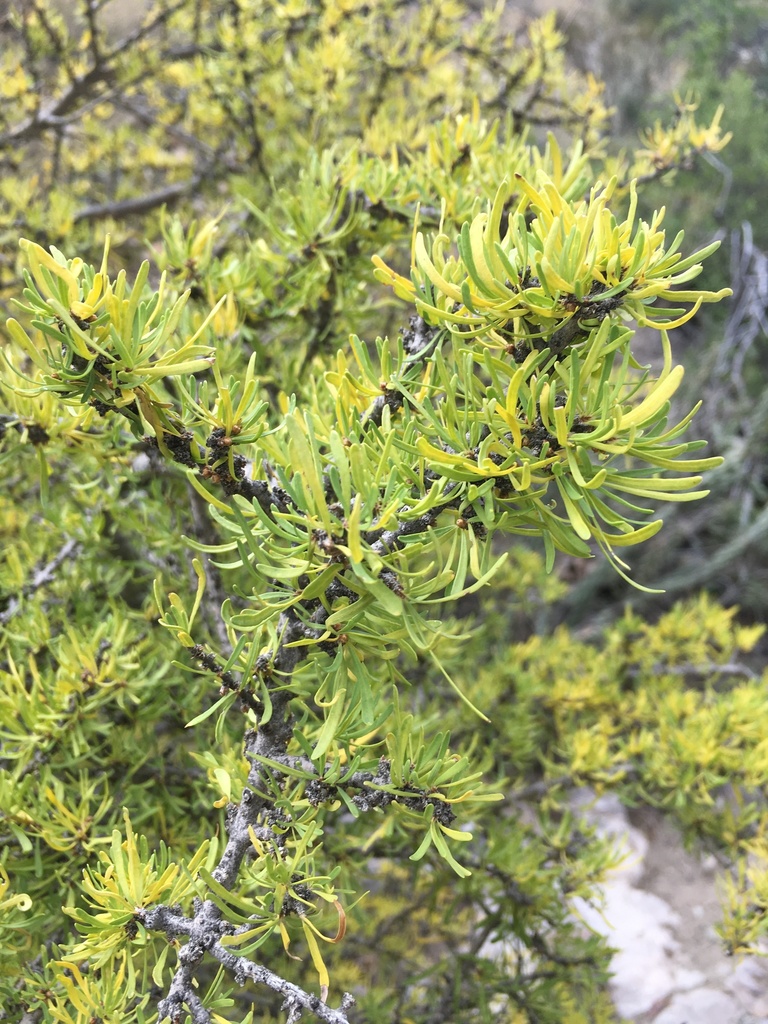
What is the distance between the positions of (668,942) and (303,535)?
4.87 ft

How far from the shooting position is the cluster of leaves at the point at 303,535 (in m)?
0.29

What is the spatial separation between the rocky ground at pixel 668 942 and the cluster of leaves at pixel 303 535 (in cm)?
36

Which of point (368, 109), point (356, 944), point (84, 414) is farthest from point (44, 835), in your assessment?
point (368, 109)

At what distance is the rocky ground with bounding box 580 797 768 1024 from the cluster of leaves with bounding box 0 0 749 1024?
36cm

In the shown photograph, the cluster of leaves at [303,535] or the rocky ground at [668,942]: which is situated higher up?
the cluster of leaves at [303,535]

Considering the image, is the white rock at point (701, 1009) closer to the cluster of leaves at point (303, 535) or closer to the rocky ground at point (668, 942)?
the rocky ground at point (668, 942)

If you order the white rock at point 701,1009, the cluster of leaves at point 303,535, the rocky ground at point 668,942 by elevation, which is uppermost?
the cluster of leaves at point 303,535

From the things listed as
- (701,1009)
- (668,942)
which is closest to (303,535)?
(701,1009)

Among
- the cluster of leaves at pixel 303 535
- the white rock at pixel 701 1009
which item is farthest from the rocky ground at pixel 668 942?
the cluster of leaves at pixel 303 535

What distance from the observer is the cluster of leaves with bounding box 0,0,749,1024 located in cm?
29

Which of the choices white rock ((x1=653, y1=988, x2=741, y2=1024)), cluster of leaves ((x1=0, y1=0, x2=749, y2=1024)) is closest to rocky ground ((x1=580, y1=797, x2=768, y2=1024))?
white rock ((x1=653, y1=988, x2=741, y2=1024))

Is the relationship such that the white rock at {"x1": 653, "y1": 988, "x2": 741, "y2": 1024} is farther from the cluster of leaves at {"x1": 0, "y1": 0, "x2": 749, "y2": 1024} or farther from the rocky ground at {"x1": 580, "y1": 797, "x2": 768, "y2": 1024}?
the cluster of leaves at {"x1": 0, "y1": 0, "x2": 749, "y2": 1024}

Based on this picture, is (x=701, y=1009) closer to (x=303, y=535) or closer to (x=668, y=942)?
(x=668, y=942)

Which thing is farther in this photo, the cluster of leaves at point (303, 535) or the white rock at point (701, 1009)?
the white rock at point (701, 1009)
